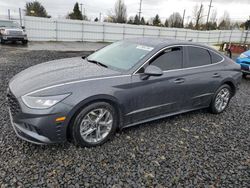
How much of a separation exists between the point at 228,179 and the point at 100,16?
5060cm

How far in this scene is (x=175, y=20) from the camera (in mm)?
58531

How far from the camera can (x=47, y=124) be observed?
7.80 ft

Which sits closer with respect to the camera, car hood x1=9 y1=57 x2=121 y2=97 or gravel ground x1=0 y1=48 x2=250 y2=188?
gravel ground x1=0 y1=48 x2=250 y2=188

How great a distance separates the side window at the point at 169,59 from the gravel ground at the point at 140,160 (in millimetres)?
1074

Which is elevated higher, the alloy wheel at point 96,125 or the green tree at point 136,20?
the green tree at point 136,20

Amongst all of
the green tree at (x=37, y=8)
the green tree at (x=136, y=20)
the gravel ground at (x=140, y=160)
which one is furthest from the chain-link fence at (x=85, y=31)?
the green tree at (x=136, y=20)

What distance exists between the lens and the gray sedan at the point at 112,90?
2.43 m

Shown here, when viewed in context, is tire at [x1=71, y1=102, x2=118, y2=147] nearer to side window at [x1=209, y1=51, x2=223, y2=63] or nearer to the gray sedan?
the gray sedan

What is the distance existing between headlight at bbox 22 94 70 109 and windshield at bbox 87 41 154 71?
41.7 inches

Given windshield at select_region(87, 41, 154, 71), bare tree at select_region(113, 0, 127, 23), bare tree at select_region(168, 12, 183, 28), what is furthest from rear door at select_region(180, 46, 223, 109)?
bare tree at select_region(168, 12, 183, 28)

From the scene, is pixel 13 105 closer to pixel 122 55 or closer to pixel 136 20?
pixel 122 55

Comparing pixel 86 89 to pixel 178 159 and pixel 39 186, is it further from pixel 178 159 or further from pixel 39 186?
pixel 178 159

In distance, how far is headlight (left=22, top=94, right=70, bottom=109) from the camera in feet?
7.77

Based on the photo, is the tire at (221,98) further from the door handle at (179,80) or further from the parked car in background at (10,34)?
the parked car in background at (10,34)
